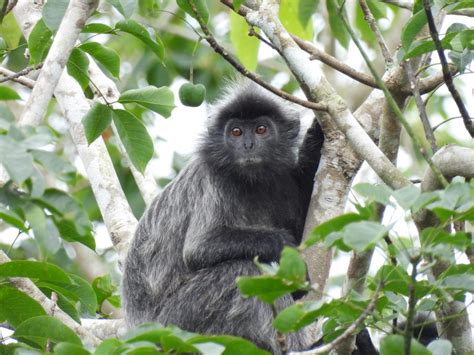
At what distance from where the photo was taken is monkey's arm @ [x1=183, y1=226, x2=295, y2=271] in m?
5.02

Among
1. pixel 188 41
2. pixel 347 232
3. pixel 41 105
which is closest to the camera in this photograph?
pixel 347 232

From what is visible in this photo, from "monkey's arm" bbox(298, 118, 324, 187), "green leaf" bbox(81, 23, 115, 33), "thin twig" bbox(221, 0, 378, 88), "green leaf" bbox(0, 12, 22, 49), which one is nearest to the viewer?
"green leaf" bbox(81, 23, 115, 33)

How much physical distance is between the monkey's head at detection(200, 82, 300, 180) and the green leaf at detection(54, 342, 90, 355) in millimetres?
3033

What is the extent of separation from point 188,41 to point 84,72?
4.81m

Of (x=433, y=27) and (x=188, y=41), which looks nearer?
(x=433, y=27)

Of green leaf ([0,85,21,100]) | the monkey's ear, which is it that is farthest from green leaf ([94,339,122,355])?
the monkey's ear

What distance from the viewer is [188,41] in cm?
907

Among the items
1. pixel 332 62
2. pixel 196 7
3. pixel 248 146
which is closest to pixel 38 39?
pixel 196 7

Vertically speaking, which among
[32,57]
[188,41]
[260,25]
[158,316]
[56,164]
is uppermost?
[188,41]

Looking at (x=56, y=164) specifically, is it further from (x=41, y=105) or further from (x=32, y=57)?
(x=32, y=57)

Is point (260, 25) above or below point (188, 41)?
below

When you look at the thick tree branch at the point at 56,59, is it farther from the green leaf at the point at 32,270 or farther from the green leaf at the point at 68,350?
the green leaf at the point at 68,350

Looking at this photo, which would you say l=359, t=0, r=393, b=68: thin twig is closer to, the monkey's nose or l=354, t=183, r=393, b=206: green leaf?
l=354, t=183, r=393, b=206: green leaf

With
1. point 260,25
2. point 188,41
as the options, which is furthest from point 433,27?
point 188,41
